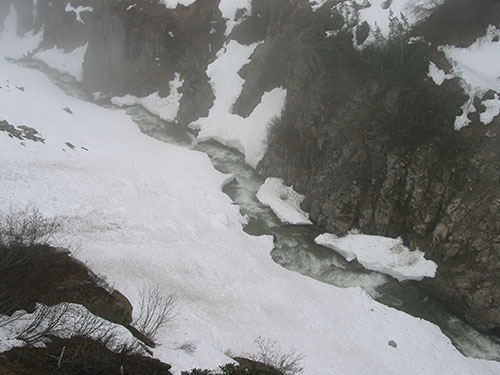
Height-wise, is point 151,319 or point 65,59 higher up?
point 65,59

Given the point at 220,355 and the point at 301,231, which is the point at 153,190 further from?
the point at 220,355

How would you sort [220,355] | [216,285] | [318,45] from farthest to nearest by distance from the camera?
[318,45] → [216,285] → [220,355]

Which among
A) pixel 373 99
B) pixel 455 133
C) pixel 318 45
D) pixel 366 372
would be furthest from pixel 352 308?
pixel 318 45

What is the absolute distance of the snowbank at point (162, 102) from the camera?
132 ft

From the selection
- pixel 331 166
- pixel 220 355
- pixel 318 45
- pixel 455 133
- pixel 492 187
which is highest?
pixel 318 45

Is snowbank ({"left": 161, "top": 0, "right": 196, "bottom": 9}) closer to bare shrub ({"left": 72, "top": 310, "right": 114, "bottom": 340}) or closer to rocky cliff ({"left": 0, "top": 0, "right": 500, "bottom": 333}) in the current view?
rocky cliff ({"left": 0, "top": 0, "right": 500, "bottom": 333})

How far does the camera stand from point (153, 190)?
1000 inches

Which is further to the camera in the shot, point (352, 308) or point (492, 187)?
point (492, 187)

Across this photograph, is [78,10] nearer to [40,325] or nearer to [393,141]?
[393,141]

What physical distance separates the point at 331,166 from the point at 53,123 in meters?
23.7

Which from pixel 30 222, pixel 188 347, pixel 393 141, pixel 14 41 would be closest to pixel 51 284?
pixel 188 347

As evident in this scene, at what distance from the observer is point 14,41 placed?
62.0 metres

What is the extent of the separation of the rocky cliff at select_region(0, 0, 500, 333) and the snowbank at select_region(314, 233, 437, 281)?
71 cm

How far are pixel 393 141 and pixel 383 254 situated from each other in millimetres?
7973
